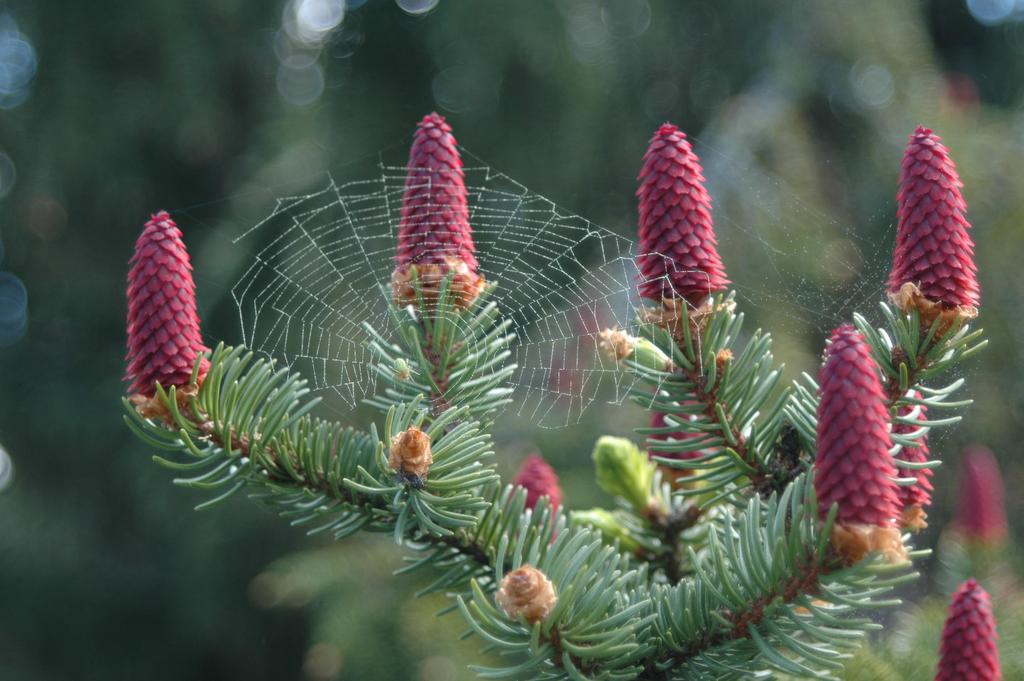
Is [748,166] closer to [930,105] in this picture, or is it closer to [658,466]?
[930,105]

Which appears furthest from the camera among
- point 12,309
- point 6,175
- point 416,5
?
point 12,309

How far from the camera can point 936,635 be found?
2.86 feet

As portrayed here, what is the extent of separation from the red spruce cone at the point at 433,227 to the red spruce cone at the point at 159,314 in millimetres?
157

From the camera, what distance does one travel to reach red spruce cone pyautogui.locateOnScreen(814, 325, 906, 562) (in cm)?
44

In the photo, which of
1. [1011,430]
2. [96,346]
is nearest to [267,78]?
[96,346]

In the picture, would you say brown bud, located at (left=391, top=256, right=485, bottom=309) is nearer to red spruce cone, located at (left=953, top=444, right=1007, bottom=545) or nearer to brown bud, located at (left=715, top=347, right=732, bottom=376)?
brown bud, located at (left=715, top=347, right=732, bottom=376)

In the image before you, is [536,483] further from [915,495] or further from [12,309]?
[12,309]

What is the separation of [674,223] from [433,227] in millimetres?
198

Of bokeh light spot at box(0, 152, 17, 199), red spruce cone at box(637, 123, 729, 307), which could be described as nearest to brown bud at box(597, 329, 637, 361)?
red spruce cone at box(637, 123, 729, 307)

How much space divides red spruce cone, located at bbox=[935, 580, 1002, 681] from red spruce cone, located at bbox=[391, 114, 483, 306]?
0.41 meters

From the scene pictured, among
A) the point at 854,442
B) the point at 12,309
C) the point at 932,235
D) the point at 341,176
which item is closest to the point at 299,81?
the point at 341,176

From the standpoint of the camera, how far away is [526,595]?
1.57ft

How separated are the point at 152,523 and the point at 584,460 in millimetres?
1649

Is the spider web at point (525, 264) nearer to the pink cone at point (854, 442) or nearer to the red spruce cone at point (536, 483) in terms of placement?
the red spruce cone at point (536, 483)
